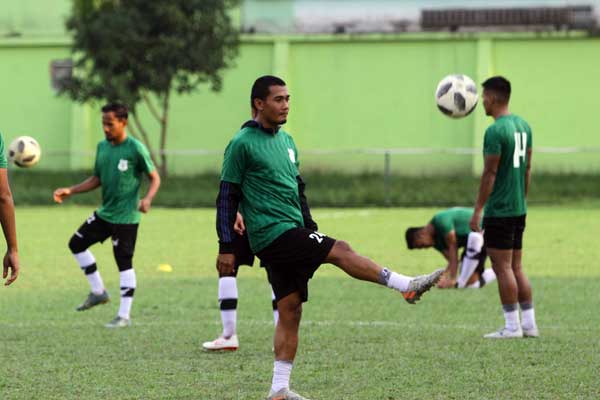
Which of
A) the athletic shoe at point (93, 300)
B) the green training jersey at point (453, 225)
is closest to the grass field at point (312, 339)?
the athletic shoe at point (93, 300)

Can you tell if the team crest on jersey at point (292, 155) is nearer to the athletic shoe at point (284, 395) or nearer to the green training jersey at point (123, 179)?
the athletic shoe at point (284, 395)

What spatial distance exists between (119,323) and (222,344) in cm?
179

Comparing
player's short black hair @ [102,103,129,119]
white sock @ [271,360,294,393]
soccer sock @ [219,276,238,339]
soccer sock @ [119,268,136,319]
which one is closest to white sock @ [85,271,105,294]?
soccer sock @ [119,268,136,319]

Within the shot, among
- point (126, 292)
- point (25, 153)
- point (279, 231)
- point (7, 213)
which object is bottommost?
point (126, 292)

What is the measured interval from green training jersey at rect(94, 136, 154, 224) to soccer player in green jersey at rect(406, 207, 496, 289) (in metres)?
4.27

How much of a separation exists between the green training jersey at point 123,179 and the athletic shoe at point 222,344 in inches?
88.7

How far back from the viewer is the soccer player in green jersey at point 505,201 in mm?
10641

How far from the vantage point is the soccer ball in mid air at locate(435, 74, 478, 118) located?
11703 mm

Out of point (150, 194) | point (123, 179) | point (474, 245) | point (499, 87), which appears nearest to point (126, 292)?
point (150, 194)

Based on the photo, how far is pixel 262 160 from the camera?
795 cm

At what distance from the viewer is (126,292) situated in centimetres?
1188

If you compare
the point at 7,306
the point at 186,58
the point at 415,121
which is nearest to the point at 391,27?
the point at 415,121

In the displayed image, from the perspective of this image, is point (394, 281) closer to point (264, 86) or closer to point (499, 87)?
point (264, 86)

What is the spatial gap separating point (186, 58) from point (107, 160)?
20.1 m
